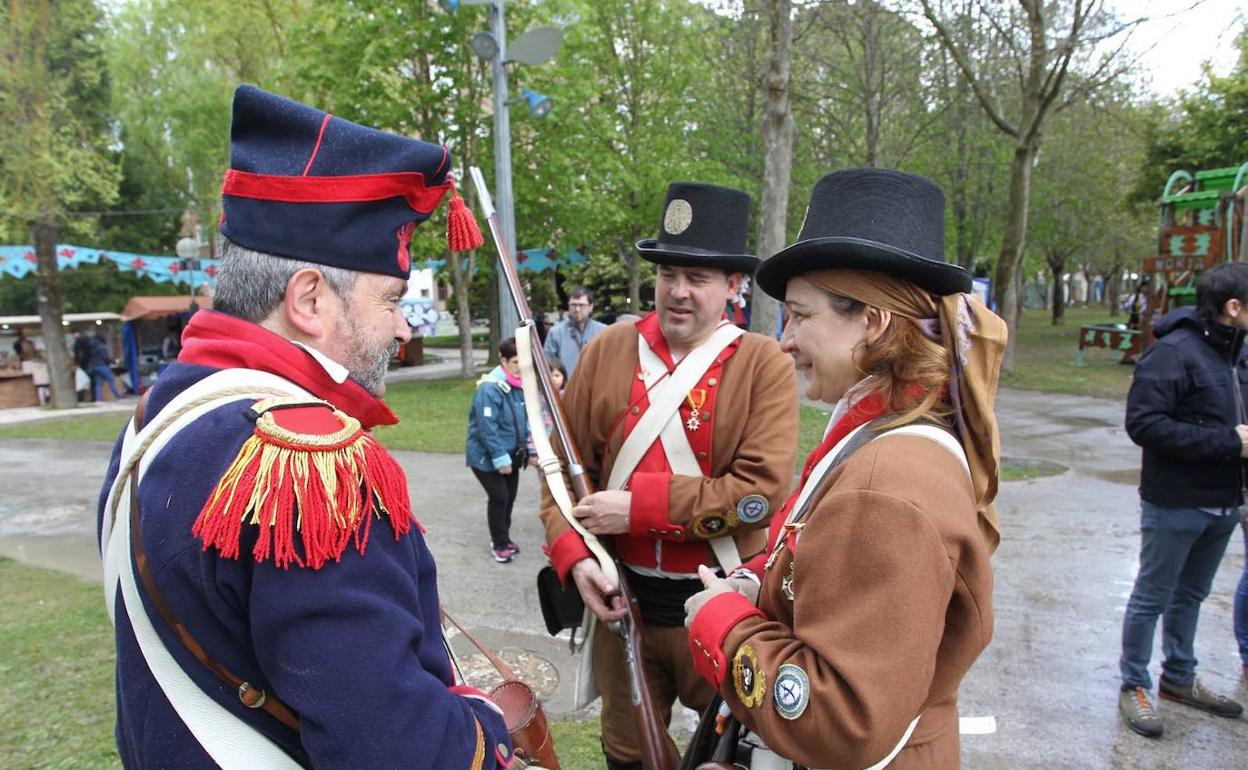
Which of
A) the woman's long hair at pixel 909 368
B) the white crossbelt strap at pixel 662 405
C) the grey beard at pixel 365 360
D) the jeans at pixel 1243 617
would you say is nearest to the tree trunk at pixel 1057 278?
the jeans at pixel 1243 617

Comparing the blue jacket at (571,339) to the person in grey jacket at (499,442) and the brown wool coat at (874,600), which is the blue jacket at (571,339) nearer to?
the person in grey jacket at (499,442)

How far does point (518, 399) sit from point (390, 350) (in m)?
4.82

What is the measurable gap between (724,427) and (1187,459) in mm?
2473

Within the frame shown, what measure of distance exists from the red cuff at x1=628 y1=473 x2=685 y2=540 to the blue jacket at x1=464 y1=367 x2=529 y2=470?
372 centimetres

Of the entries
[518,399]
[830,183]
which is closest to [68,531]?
[518,399]

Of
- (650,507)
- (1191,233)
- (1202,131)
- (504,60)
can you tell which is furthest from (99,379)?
(1202,131)

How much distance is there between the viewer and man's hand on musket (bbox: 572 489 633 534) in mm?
2678

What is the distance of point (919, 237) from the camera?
172 centimetres

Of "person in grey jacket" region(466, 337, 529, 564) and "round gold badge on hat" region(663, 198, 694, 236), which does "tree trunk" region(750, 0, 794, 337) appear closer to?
"person in grey jacket" region(466, 337, 529, 564)

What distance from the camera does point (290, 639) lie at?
3.98ft

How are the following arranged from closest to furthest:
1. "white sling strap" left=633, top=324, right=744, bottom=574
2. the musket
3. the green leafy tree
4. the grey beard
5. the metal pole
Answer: the grey beard
the musket
"white sling strap" left=633, top=324, right=744, bottom=574
the metal pole
the green leafy tree

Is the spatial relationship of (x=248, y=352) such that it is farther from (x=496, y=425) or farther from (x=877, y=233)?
(x=496, y=425)

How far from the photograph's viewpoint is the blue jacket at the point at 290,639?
1.22 m

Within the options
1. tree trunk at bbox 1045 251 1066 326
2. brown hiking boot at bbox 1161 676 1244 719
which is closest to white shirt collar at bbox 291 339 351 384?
brown hiking boot at bbox 1161 676 1244 719
